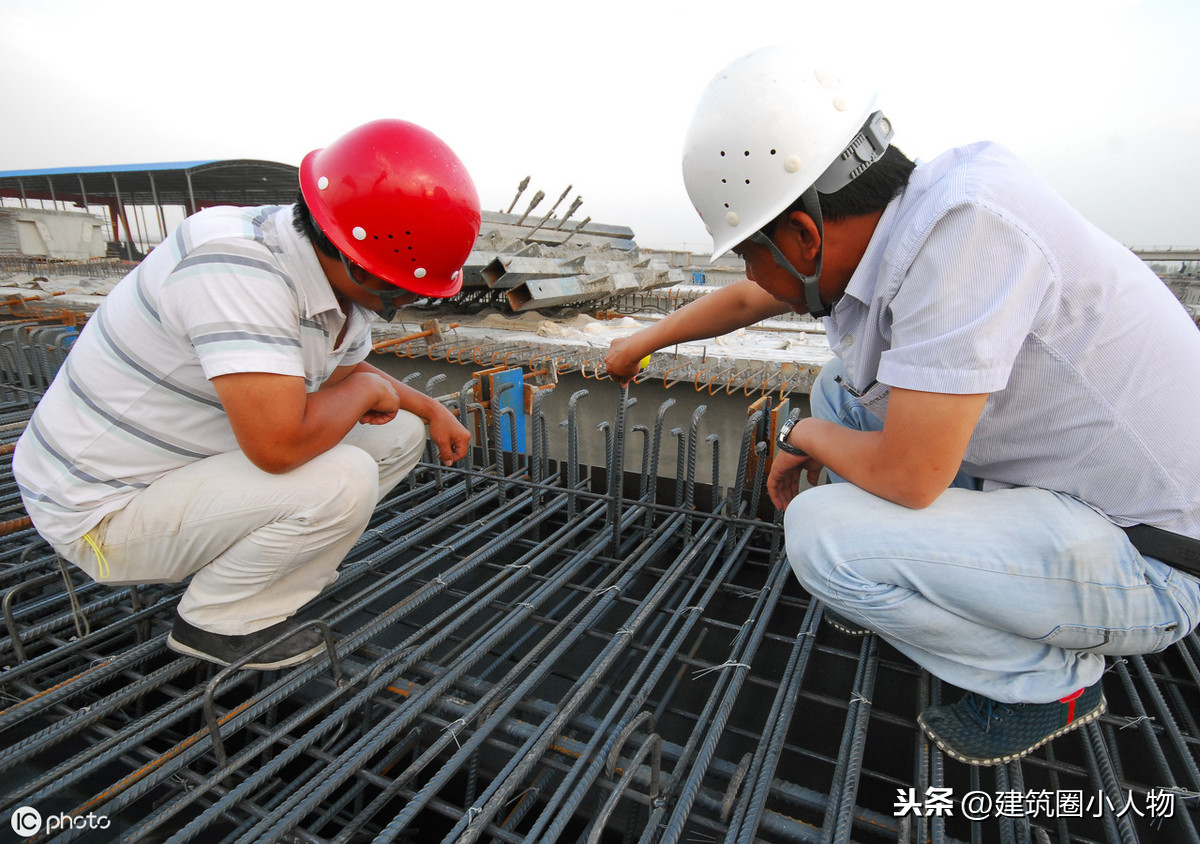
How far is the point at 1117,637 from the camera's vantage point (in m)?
1.54

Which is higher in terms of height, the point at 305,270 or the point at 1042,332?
the point at 305,270

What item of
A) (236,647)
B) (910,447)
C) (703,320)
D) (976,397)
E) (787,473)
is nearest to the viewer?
(976,397)

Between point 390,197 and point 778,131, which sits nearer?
point 778,131

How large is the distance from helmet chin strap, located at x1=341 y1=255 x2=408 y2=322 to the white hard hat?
44.2 inches

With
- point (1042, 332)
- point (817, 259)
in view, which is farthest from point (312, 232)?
point (1042, 332)

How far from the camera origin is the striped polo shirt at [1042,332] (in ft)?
4.37

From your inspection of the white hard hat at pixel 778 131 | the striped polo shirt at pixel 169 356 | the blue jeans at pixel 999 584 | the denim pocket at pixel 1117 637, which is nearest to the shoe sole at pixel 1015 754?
the blue jeans at pixel 999 584

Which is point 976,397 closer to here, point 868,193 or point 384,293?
point 868,193

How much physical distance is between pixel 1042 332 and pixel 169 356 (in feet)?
8.08

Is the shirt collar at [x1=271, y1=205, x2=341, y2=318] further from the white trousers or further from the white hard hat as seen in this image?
the white hard hat

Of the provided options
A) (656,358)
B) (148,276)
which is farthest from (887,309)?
(656,358)

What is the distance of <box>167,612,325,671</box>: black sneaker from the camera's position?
6.70 ft

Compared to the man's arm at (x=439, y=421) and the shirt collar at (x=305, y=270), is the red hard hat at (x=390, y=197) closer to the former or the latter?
the shirt collar at (x=305, y=270)
